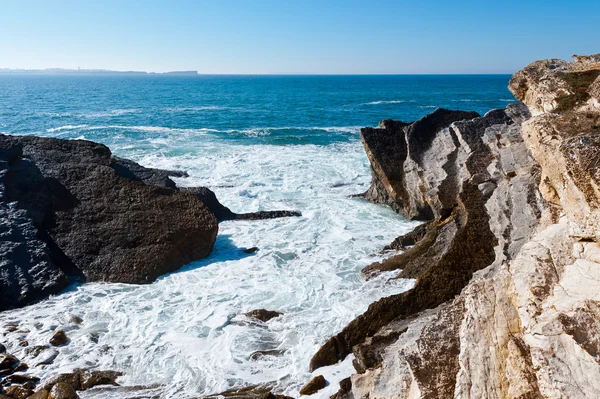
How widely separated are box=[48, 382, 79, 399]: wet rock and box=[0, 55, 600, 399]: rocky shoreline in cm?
3

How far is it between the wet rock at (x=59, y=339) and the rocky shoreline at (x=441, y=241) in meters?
0.05

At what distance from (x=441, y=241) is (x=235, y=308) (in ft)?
17.9

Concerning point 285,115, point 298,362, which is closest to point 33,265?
point 298,362

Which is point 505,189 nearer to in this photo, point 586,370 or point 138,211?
point 586,370

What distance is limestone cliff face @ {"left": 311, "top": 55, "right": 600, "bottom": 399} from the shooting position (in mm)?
4801

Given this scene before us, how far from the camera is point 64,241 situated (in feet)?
46.1

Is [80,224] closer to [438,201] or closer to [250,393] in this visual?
[250,393]

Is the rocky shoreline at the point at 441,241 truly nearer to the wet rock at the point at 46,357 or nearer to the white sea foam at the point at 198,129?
the wet rock at the point at 46,357

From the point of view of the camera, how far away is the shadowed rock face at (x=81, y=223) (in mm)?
12868

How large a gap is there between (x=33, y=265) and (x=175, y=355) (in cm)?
552

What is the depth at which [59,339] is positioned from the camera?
10.4 metres

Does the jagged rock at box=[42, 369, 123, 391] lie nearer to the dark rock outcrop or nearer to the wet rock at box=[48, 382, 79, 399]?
the wet rock at box=[48, 382, 79, 399]

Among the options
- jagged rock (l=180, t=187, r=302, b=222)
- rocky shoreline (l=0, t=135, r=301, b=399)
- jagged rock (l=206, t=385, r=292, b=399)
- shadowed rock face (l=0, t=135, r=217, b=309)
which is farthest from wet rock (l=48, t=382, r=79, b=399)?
jagged rock (l=180, t=187, r=302, b=222)

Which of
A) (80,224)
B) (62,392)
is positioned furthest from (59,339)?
(80,224)
